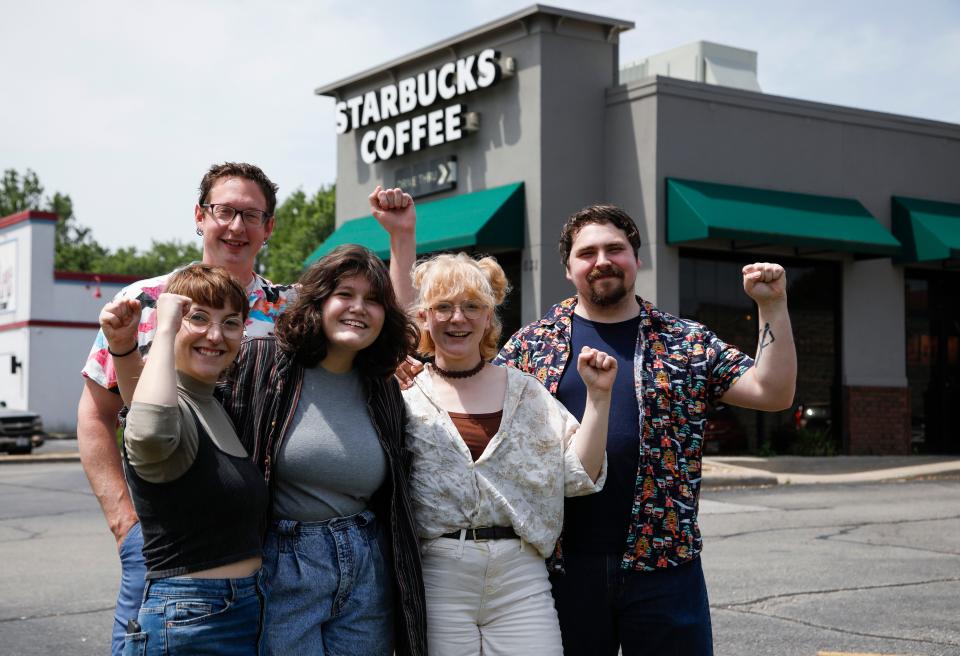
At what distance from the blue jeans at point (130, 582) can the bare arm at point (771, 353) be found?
2.09m

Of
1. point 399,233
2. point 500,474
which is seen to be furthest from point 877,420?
point 500,474

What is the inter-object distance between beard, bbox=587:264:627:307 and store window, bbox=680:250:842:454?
14413 mm

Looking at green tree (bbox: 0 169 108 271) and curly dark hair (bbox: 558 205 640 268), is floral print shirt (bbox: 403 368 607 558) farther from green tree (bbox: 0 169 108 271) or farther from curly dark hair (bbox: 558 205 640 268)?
green tree (bbox: 0 169 108 271)

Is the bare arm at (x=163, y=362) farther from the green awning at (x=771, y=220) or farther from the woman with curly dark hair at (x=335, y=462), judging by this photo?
the green awning at (x=771, y=220)

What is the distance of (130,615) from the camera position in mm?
3344

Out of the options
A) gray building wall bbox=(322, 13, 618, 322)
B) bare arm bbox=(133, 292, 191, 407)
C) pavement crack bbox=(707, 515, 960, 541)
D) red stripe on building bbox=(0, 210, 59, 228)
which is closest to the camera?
bare arm bbox=(133, 292, 191, 407)

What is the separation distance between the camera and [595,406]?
360 cm

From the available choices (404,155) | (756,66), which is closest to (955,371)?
(756,66)

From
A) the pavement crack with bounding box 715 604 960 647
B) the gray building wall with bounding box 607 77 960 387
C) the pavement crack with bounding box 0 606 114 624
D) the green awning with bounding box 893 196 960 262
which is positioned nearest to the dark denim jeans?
the pavement crack with bounding box 715 604 960 647

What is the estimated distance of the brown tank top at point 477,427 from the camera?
11.9 ft

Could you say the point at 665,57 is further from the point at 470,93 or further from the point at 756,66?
the point at 470,93

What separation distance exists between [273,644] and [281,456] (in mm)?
553

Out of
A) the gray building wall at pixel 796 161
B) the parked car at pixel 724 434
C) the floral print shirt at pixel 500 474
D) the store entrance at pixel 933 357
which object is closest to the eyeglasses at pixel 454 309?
the floral print shirt at pixel 500 474

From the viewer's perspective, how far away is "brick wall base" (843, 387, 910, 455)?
1912 cm
